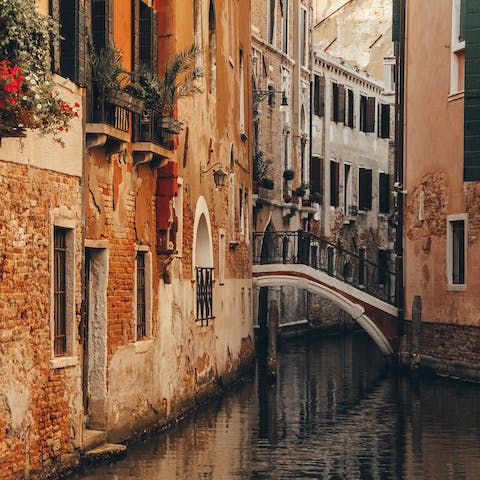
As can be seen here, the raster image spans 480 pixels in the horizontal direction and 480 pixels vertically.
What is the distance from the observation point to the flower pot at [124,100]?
1516 centimetres

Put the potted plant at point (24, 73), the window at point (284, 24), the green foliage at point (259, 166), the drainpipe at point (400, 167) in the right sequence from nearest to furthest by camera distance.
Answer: the potted plant at point (24, 73), the drainpipe at point (400, 167), the green foliage at point (259, 166), the window at point (284, 24)

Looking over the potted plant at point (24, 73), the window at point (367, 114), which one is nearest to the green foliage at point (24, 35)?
the potted plant at point (24, 73)

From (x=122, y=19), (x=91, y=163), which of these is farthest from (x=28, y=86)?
(x=122, y=19)

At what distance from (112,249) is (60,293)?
1943 mm

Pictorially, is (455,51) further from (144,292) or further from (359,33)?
→ (359,33)

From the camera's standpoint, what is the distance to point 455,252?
28078 millimetres

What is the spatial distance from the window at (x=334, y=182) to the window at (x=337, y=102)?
4.96 feet

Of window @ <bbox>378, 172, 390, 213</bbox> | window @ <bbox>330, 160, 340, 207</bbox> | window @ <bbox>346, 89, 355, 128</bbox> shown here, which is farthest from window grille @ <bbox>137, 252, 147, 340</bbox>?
window @ <bbox>378, 172, 390, 213</bbox>

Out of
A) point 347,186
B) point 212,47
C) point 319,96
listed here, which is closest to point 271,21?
point 319,96

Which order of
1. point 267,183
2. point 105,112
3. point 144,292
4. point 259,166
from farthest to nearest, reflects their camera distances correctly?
point 267,183 < point 259,166 < point 144,292 < point 105,112

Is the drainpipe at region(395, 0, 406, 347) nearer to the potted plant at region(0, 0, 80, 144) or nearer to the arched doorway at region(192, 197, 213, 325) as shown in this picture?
the arched doorway at region(192, 197, 213, 325)

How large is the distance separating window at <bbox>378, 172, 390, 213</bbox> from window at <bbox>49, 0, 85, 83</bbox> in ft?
128

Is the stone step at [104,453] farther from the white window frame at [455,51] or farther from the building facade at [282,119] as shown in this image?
the building facade at [282,119]

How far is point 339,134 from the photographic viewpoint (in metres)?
48.5
